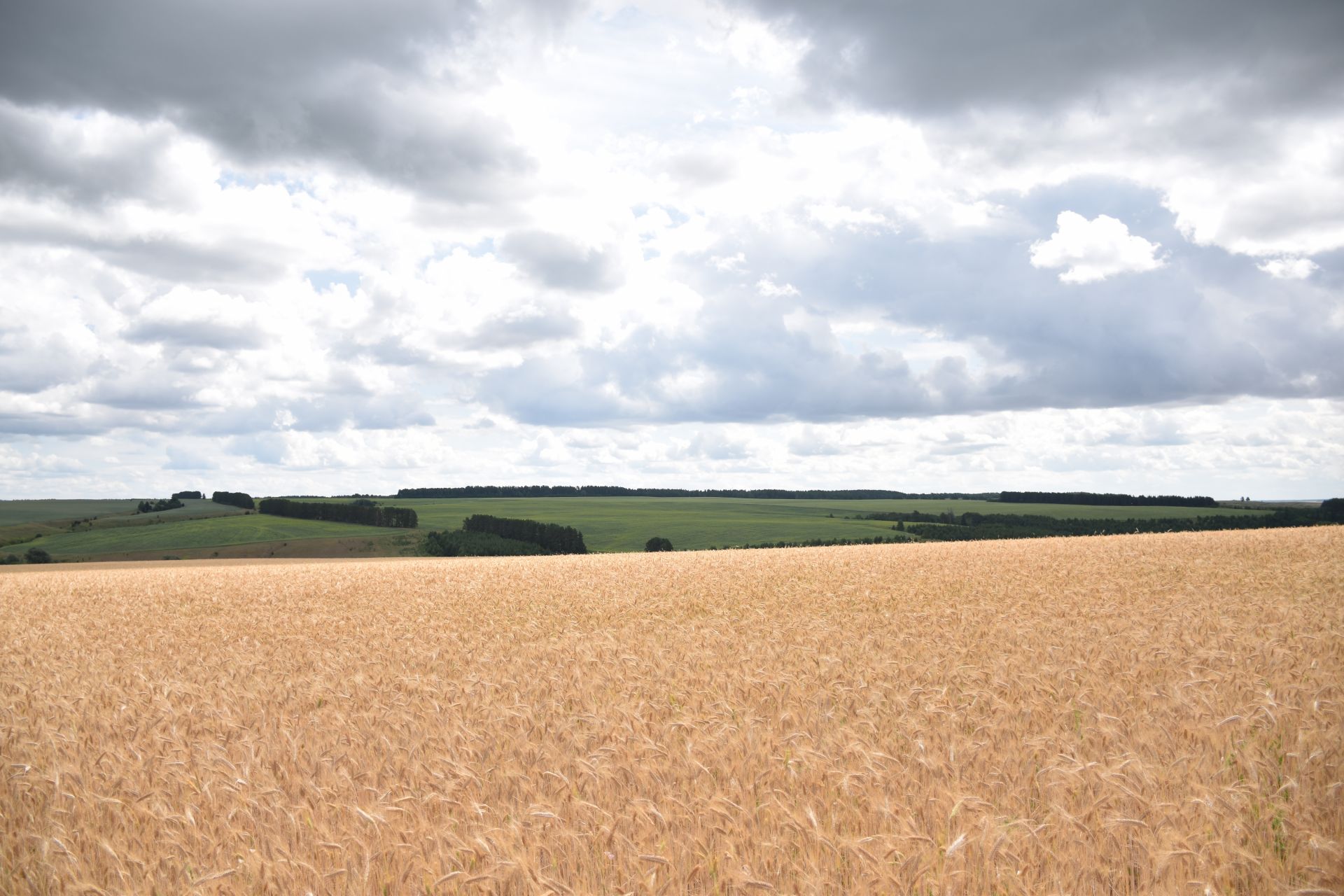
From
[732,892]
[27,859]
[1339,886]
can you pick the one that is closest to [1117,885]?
[1339,886]

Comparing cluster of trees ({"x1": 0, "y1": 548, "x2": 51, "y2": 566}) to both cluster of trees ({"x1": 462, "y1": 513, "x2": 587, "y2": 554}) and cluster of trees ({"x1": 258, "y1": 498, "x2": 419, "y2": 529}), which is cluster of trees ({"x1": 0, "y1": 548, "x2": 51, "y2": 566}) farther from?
cluster of trees ({"x1": 462, "y1": 513, "x2": 587, "y2": 554})

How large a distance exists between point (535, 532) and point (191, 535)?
3514 centimetres

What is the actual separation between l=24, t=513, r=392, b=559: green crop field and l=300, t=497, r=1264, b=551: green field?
11.9 m

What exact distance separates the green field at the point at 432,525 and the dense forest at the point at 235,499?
6.60 ft

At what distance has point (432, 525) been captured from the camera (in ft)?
335

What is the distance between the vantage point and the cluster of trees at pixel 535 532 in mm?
83562

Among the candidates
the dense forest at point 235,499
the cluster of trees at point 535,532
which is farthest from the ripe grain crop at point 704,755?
the dense forest at point 235,499

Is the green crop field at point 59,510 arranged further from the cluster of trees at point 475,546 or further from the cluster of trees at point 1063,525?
the cluster of trees at point 1063,525

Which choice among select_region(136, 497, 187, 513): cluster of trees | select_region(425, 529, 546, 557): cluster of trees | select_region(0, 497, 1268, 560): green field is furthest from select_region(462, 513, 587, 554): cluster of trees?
select_region(136, 497, 187, 513): cluster of trees

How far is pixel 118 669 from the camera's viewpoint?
10.7 m

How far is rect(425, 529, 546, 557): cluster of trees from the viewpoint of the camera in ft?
266

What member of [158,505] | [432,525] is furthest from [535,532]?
[158,505]

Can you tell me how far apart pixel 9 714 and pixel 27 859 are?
179 inches

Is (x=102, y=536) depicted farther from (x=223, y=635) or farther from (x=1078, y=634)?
(x=1078, y=634)
